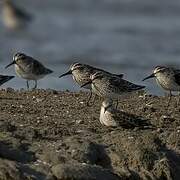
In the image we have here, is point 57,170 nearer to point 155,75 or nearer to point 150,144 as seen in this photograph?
point 150,144

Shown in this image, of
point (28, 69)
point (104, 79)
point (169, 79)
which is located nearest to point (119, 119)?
point (104, 79)

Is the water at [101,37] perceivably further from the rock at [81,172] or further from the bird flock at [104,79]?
the rock at [81,172]

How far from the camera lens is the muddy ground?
1263cm

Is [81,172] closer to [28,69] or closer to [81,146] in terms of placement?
[81,146]

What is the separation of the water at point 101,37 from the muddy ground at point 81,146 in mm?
6430

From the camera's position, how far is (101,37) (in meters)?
33.7

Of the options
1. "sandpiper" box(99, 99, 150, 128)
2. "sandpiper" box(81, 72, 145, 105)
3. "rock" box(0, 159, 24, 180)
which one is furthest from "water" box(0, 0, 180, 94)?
"rock" box(0, 159, 24, 180)

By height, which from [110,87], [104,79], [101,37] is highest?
[101,37]

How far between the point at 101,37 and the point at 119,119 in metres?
19.1

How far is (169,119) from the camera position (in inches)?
605

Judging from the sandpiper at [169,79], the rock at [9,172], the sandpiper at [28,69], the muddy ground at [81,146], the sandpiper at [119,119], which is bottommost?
the rock at [9,172]

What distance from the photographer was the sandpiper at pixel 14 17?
3622 centimetres

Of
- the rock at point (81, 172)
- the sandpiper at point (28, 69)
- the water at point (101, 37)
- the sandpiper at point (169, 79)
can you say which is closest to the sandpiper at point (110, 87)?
the sandpiper at point (169, 79)

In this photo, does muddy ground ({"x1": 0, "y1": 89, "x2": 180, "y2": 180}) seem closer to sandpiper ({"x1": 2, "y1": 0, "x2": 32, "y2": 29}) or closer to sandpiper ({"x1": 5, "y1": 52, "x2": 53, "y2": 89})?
sandpiper ({"x1": 5, "y1": 52, "x2": 53, "y2": 89})
